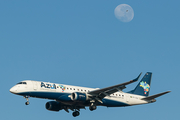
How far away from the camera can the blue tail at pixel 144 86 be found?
197 feet

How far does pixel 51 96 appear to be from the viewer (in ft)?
162

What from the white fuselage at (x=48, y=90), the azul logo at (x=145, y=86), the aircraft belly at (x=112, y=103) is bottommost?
the aircraft belly at (x=112, y=103)

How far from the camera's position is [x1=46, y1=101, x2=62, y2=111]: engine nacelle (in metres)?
54.4

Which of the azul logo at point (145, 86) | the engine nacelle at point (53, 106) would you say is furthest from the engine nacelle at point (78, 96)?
the azul logo at point (145, 86)

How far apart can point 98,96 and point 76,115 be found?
5819 mm

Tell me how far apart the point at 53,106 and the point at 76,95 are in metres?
6.47

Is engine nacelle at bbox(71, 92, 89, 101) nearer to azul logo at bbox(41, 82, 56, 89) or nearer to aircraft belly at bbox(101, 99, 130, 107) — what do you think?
azul logo at bbox(41, 82, 56, 89)

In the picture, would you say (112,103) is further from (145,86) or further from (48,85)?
(48,85)

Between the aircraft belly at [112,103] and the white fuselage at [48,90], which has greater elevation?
the white fuselage at [48,90]

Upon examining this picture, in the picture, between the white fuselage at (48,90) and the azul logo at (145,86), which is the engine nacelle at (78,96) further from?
the azul logo at (145,86)

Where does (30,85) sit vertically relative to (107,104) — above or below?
above

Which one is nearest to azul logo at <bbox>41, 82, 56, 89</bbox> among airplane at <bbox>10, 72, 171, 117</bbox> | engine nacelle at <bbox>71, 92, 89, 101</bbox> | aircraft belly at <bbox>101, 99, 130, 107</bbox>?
airplane at <bbox>10, 72, 171, 117</bbox>

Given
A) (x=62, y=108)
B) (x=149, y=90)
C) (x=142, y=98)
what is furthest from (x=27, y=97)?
(x=149, y=90)

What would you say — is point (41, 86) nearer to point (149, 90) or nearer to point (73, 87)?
point (73, 87)
